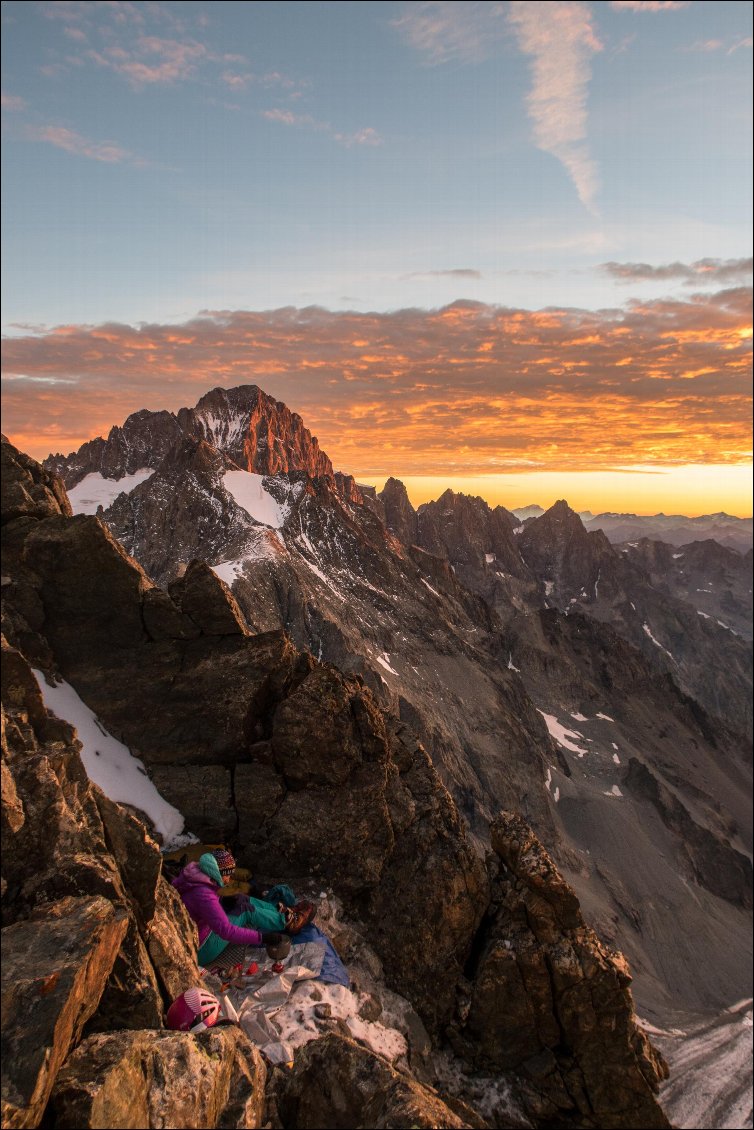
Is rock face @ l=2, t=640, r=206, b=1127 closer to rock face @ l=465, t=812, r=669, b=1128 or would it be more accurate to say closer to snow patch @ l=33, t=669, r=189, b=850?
snow patch @ l=33, t=669, r=189, b=850

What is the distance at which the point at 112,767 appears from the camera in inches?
808

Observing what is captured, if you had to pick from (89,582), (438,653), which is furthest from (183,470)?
(89,582)

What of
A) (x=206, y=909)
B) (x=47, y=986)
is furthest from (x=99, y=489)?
(x=47, y=986)

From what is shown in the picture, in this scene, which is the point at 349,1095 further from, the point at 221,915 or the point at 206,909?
the point at 206,909

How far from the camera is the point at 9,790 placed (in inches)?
443

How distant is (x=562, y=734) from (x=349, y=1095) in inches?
6916

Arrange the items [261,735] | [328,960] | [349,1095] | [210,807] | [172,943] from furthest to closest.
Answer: [261,735] < [210,807] < [328,960] < [172,943] < [349,1095]

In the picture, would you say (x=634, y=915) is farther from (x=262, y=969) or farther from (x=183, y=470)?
(x=183, y=470)

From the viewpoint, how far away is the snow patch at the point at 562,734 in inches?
6422

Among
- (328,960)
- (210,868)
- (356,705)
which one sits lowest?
(328,960)

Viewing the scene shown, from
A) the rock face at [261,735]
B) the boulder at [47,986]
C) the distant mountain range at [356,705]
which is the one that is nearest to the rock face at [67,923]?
the boulder at [47,986]

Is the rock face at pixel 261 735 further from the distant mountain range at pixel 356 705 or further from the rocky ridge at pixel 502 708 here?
the rocky ridge at pixel 502 708

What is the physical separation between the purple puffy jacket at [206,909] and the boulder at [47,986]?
539 cm

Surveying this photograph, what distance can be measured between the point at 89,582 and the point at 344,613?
10867cm
